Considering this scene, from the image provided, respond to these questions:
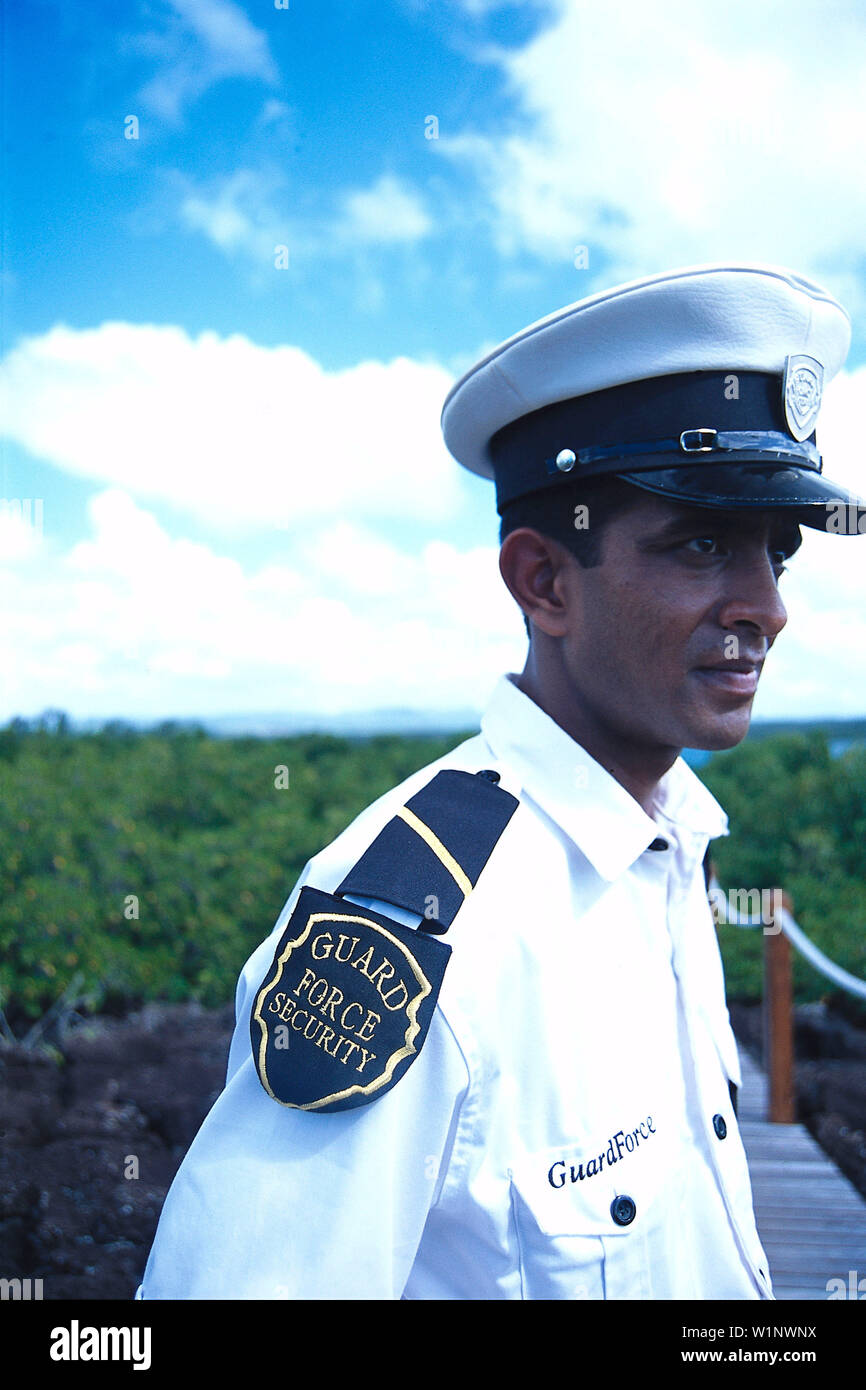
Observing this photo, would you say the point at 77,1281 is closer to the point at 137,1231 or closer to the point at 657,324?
the point at 137,1231

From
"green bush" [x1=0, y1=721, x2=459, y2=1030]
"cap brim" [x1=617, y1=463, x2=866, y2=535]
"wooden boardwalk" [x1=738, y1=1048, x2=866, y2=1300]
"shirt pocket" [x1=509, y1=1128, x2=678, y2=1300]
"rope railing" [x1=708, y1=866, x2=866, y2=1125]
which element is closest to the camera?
"shirt pocket" [x1=509, y1=1128, x2=678, y2=1300]

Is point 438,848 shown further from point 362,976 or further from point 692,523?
point 692,523

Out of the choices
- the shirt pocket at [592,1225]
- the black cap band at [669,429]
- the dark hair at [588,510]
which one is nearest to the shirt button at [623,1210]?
the shirt pocket at [592,1225]

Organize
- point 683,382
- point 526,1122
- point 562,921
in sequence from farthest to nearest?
point 683,382
point 562,921
point 526,1122

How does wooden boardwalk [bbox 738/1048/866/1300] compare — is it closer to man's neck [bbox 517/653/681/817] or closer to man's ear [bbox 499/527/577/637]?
man's neck [bbox 517/653/681/817]

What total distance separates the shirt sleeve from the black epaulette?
0.10 ft

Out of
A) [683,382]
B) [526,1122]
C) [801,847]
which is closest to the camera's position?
[526,1122]

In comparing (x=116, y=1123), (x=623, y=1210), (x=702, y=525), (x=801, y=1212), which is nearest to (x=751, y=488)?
(x=702, y=525)

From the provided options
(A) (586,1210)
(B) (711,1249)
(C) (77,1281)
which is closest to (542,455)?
(A) (586,1210)

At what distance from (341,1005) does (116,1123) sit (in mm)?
4060

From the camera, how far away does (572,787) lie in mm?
1480

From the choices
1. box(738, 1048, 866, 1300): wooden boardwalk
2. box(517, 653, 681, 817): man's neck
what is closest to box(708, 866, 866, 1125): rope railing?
box(738, 1048, 866, 1300): wooden boardwalk

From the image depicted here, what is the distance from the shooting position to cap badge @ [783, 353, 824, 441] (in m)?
1.48

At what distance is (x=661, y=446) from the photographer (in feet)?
4.58
